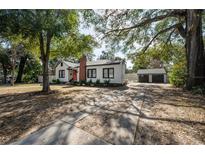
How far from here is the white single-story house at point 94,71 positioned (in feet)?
61.1

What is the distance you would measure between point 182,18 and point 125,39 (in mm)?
4980

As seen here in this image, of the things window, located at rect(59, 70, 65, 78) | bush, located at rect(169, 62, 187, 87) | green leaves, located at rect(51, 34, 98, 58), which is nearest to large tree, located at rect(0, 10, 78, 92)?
green leaves, located at rect(51, 34, 98, 58)

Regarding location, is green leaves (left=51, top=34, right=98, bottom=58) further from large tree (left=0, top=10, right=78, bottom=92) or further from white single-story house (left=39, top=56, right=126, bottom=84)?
white single-story house (left=39, top=56, right=126, bottom=84)

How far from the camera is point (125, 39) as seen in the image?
15.7m

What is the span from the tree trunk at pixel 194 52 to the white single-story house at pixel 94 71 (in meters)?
7.64

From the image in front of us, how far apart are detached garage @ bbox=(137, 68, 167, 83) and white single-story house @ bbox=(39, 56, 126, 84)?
1568 centimetres

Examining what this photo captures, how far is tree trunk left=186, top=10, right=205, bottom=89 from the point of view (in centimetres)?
1094

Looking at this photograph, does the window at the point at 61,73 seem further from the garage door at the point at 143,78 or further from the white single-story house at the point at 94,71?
the garage door at the point at 143,78

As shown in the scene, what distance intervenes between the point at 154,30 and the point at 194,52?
18.6 ft

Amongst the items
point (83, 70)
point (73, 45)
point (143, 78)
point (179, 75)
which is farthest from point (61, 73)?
point (143, 78)

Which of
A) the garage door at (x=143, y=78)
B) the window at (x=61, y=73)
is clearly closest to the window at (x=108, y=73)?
the window at (x=61, y=73)

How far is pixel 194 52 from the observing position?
453 inches

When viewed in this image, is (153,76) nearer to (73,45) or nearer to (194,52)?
(194,52)
